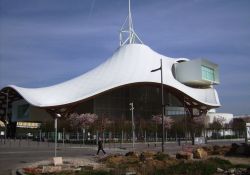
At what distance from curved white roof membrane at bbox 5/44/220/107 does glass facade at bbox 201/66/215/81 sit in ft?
11.2

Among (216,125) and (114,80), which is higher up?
(114,80)

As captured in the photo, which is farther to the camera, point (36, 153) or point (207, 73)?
point (207, 73)

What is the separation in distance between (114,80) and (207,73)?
2732cm

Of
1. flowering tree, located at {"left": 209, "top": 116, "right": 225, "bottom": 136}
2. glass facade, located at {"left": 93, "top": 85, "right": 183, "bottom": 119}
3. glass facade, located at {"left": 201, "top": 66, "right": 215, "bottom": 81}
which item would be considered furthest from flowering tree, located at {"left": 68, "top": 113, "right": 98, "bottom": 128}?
glass facade, located at {"left": 201, "top": 66, "right": 215, "bottom": 81}

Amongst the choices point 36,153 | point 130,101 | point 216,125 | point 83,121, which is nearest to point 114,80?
point 130,101

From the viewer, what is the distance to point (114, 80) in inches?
2790

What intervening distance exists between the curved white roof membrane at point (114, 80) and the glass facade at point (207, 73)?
3.42 m

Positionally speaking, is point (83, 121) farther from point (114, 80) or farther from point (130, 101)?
point (130, 101)

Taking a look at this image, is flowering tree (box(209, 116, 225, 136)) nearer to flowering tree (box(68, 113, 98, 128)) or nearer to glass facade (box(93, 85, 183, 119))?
glass facade (box(93, 85, 183, 119))

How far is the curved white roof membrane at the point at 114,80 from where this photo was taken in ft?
226

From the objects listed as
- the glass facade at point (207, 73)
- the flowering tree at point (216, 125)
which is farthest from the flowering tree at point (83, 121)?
the glass facade at point (207, 73)

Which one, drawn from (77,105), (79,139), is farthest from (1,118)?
(79,139)

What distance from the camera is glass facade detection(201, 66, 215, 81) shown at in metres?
85.7

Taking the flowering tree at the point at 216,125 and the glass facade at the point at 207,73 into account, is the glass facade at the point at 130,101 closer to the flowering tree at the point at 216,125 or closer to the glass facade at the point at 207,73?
the glass facade at the point at 207,73
